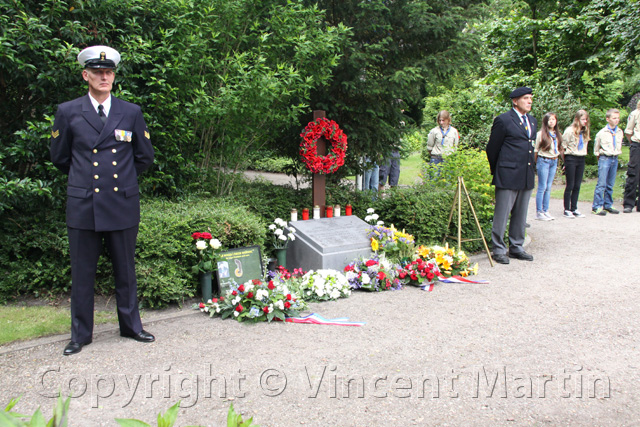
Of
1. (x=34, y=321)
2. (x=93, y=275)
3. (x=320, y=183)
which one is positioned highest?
(x=320, y=183)

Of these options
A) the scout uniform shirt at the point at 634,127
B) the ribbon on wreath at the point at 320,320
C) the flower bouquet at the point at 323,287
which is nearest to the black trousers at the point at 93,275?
the ribbon on wreath at the point at 320,320

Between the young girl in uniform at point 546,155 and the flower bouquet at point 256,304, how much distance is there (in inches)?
252

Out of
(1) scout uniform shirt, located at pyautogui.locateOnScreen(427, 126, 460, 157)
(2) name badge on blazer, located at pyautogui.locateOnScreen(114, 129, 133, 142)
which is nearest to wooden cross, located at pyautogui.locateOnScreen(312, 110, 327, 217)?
(2) name badge on blazer, located at pyautogui.locateOnScreen(114, 129, 133, 142)

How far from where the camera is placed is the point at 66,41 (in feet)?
16.3

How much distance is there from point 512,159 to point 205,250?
4.11m

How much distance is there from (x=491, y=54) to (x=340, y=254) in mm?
15308

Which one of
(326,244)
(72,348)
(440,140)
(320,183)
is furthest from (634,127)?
(72,348)

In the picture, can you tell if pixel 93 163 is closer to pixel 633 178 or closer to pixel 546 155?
pixel 546 155

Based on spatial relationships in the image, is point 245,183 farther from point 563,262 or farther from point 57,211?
point 563,262

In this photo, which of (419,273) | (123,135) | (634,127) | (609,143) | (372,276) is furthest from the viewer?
(634,127)

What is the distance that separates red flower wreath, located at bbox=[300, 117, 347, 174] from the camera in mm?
6695

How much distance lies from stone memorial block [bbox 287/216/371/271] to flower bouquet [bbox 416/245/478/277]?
715 mm

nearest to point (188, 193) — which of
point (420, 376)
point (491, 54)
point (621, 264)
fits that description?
point (420, 376)

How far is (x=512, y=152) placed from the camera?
6707 millimetres
